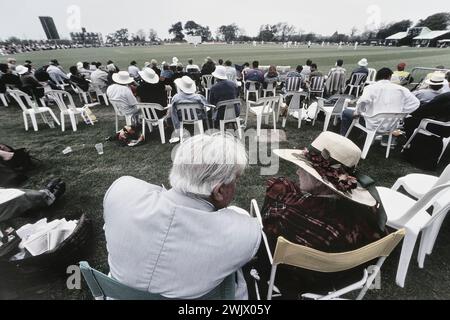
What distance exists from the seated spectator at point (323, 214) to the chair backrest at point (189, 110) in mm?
3712

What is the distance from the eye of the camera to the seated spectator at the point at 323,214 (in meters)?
1.39

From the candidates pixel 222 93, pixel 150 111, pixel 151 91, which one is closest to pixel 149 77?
pixel 151 91

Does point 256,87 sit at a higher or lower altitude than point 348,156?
lower

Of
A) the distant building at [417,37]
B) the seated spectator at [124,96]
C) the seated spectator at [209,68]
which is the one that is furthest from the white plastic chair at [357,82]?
the distant building at [417,37]

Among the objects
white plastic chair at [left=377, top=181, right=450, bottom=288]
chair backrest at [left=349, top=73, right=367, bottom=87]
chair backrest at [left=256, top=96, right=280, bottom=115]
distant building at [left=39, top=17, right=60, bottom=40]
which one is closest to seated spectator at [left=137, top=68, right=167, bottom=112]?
chair backrest at [left=256, top=96, right=280, bottom=115]

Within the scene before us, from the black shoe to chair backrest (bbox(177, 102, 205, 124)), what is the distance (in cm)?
267

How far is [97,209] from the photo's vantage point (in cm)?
339

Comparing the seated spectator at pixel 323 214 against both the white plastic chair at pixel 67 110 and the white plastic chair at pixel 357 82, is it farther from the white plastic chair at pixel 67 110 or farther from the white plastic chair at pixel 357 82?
the white plastic chair at pixel 357 82

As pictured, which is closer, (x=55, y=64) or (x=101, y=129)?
(x=101, y=129)

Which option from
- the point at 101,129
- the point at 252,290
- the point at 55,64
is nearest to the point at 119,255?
the point at 252,290

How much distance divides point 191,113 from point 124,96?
5.90 feet

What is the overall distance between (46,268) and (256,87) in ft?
29.1
